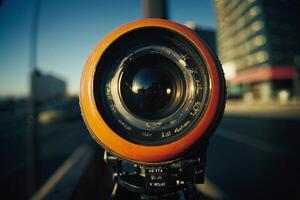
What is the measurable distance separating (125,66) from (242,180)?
127 inches

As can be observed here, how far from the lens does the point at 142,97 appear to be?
75 centimetres

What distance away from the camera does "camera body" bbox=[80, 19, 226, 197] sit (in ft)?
2.21

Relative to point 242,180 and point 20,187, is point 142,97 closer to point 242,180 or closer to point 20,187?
point 242,180

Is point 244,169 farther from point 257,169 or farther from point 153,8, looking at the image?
point 153,8

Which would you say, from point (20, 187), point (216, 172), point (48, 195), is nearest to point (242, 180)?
point (216, 172)

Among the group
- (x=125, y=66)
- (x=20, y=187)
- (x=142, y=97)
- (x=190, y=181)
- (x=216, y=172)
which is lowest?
(x=20, y=187)

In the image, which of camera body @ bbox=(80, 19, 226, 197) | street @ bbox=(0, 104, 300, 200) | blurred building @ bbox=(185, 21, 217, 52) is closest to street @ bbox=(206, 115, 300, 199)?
street @ bbox=(0, 104, 300, 200)

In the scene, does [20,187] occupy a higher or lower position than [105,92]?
lower

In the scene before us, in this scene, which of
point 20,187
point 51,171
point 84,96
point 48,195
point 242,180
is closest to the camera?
point 84,96

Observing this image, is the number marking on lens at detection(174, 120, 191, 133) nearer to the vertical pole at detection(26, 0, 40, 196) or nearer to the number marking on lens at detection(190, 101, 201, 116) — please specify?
the number marking on lens at detection(190, 101, 201, 116)

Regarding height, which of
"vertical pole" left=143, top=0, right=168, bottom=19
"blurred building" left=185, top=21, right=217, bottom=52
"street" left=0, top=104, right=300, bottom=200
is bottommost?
"street" left=0, top=104, right=300, bottom=200

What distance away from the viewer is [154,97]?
2.44 ft

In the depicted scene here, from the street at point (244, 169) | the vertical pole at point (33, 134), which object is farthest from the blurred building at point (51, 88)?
the vertical pole at point (33, 134)

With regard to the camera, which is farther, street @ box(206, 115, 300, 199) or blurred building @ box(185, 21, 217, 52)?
street @ box(206, 115, 300, 199)
